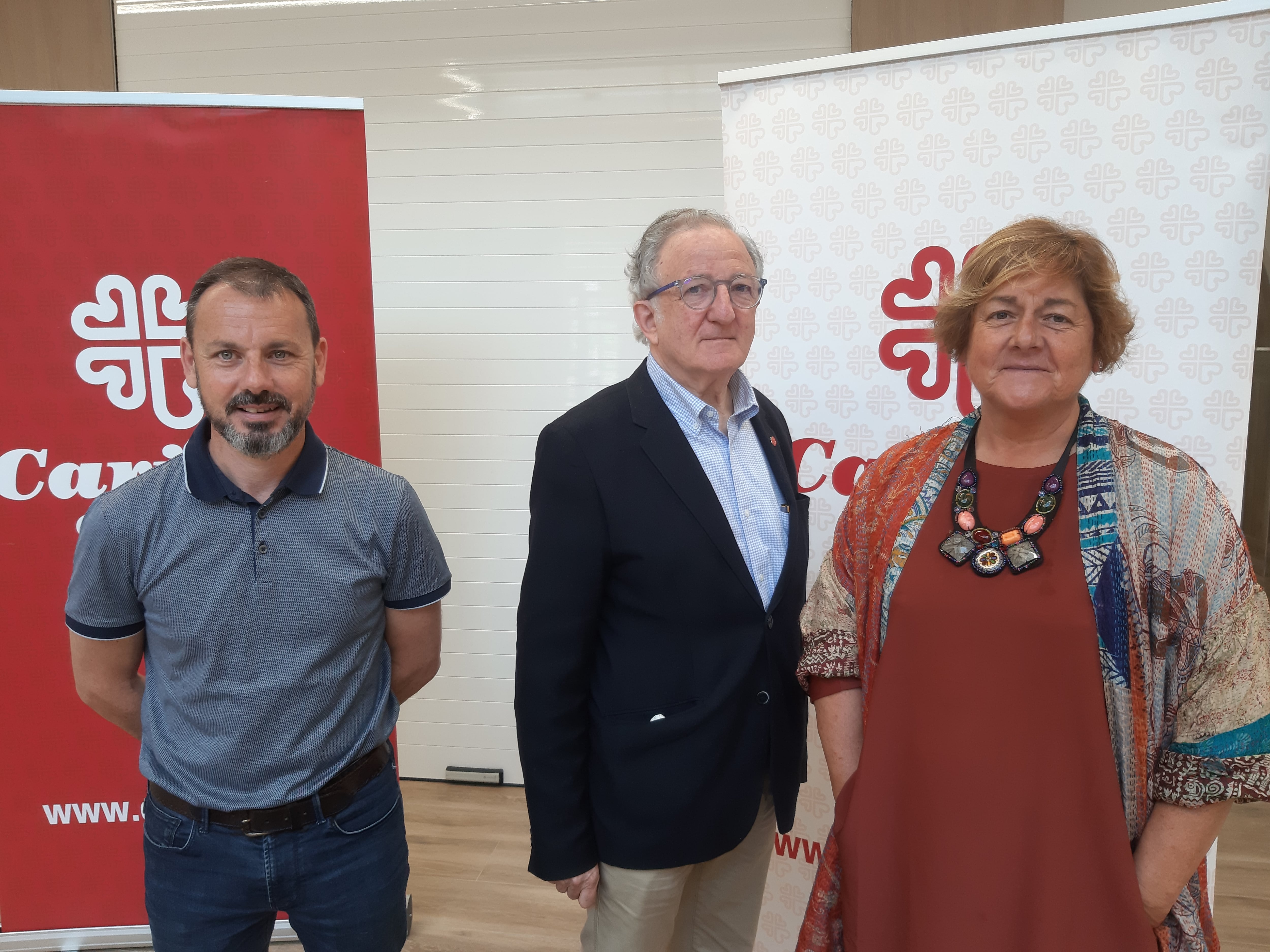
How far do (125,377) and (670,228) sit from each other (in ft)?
5.31

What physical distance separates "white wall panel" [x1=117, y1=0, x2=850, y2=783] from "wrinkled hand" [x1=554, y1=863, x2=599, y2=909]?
2.16 metres

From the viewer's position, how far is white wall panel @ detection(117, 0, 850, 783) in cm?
340

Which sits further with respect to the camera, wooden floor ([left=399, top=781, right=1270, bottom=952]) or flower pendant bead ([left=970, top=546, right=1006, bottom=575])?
wooden floor ([left=399, top=781, right=1270, bottom=952])

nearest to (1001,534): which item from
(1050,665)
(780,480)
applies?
(1050,665)

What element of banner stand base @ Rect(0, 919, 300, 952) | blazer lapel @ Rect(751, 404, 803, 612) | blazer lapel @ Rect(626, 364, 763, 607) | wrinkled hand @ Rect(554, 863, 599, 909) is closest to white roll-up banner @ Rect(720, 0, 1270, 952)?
blazer lapel @ Rect(751, 404, 803, 612)

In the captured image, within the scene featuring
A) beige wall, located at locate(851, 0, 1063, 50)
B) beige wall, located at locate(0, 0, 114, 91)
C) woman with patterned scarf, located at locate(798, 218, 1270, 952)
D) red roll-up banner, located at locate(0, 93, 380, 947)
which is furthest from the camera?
beige wall, located at locate(0, 0, 114, 91)

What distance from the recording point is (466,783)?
3.70 metres

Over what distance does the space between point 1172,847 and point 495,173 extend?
3279mm

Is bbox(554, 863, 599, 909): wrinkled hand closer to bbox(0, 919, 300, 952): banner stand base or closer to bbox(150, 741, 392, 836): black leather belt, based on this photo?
bbox(150, 741, 392, 836): black leather belt

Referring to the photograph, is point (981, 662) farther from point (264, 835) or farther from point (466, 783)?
point (466, 783)

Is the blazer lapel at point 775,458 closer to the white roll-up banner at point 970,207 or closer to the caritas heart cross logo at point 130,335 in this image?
the white roll-up banner at point 970,207

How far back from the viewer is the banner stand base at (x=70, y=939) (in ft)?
7.98

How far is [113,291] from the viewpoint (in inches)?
85.9

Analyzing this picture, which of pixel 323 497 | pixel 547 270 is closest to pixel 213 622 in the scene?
pixel 323 497
